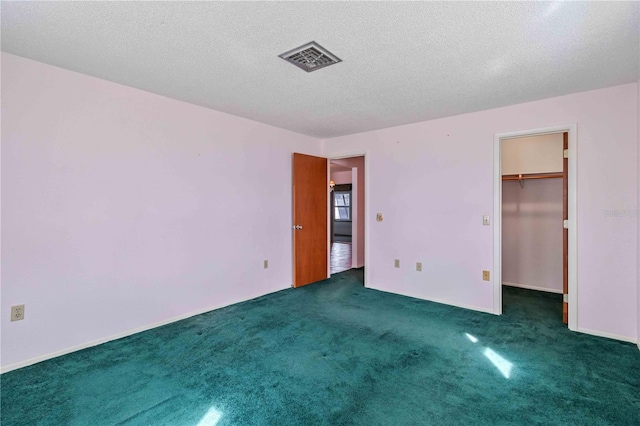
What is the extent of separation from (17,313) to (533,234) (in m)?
5.86

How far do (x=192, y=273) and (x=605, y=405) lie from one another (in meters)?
3.64

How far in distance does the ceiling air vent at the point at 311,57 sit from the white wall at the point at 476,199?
2.19 metres

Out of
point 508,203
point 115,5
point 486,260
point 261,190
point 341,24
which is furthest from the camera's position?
point 508,203

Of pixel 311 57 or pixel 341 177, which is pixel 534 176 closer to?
pixel 311 57

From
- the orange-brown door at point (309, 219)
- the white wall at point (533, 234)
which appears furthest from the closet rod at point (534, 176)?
the orange-brown door at point (309, 219)

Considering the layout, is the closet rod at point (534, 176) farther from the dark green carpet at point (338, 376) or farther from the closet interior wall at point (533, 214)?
the dark green carpet at point (338, 376)

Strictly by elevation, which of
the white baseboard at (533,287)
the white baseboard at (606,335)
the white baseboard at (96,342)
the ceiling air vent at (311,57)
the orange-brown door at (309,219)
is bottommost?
the white baseboard at (606,335)

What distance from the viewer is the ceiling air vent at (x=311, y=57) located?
2166mm

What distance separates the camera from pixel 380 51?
7.27 feet

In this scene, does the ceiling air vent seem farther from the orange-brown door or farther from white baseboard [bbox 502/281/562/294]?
white baseboard [bbox 502/281/562/294]

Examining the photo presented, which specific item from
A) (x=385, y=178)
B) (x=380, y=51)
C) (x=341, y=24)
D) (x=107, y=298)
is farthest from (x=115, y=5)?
(x=385, y=178)

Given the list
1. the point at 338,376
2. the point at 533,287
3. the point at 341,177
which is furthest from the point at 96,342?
the point at 341,177

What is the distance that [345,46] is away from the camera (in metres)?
2.14

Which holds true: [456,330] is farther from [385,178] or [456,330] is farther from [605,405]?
[385,178]
